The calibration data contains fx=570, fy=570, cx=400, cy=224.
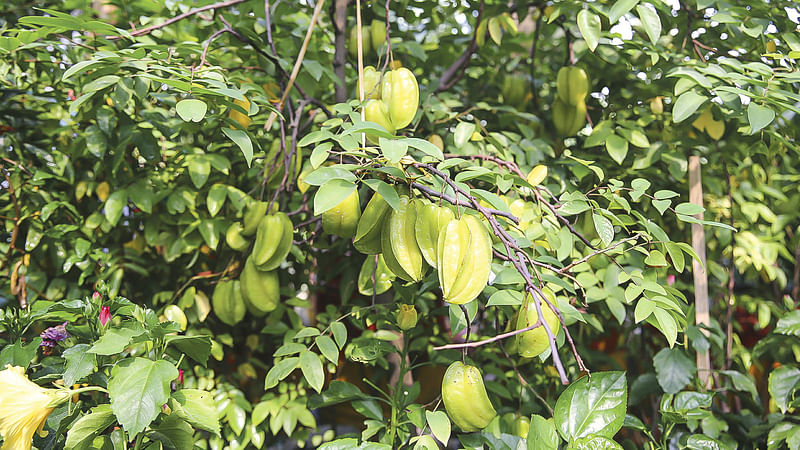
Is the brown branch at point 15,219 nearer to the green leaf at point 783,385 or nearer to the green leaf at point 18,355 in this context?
the green leaf at point 18,355

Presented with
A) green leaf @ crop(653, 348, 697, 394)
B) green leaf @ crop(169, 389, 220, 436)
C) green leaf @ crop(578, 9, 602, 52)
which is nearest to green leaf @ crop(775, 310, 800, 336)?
green leaf @ crop(653, 348, 697, 394)

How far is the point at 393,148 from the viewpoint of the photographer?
690 millimetres

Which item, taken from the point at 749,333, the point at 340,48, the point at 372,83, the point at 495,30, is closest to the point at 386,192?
the point at 372,83

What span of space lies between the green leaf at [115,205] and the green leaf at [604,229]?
98 cm

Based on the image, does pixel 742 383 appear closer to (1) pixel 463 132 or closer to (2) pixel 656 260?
(2) pixel 656 260

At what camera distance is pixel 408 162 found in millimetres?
788

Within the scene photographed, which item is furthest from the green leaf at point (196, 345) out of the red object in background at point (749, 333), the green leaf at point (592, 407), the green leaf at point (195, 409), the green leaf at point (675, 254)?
the red object in background at point (749, 333)

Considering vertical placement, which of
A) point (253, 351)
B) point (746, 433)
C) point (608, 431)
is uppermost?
point (608, 431)

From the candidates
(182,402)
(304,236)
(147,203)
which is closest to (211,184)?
(147,203)

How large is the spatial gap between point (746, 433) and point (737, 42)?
0.99 metres

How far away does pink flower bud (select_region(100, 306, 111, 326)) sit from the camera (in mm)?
836

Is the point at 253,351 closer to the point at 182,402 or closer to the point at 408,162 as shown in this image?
the point at 182,402

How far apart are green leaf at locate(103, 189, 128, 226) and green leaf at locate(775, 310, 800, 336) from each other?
1471mm

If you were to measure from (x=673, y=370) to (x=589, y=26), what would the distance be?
0.74m
